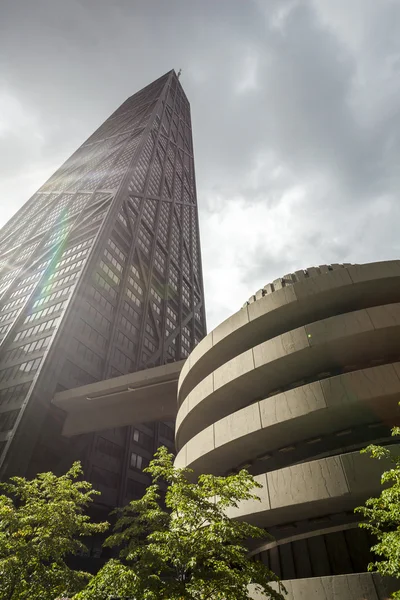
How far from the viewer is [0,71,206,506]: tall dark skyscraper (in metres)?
37.9

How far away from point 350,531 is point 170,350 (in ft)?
194

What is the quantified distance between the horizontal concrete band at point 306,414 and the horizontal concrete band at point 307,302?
5.38 meters

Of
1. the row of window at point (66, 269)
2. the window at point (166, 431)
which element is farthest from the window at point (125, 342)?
the window at point (166, 431)

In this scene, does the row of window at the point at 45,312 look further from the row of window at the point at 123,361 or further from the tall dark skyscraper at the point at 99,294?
the row of window at the point at 123,361

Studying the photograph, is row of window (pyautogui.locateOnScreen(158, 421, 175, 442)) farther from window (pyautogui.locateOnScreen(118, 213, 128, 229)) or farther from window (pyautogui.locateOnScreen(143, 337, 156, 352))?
window (pyautogui.locateOnScreen(118, 213, 128, 229))

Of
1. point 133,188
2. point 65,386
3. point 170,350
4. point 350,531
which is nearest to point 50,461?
point 65,386

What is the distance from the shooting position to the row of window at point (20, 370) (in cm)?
3966

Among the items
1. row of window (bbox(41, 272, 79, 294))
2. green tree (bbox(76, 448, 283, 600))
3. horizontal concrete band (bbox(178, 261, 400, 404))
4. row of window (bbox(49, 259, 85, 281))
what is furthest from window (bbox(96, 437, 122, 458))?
green tree (bbox(76, 448, 283, 600))

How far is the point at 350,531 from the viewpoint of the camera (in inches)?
527

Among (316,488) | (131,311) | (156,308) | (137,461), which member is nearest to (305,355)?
(316,488)

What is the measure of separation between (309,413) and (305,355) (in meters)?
3.32

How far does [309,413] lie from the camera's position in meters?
14.4

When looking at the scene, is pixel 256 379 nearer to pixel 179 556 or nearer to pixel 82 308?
pixel 179 556

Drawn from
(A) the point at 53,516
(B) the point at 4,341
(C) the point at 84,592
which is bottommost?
(C) the point at 84,592
